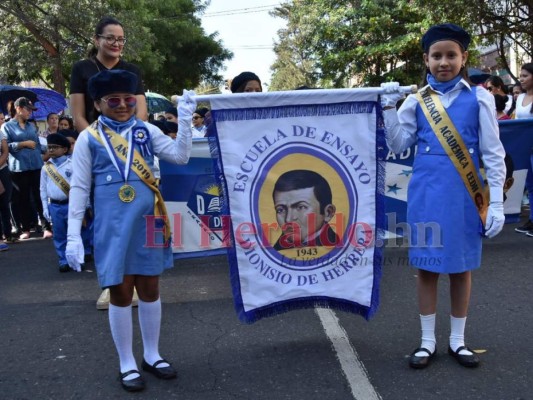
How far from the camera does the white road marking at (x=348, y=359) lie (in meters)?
3.23

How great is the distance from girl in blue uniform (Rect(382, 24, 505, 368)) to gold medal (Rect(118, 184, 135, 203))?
152cm

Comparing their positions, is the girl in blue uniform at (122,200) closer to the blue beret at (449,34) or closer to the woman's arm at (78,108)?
the woman's arm at (78,108)

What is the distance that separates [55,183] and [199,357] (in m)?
3.81

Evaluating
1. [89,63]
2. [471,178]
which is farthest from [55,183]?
[471,178]

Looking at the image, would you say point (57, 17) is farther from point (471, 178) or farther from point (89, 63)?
point (471, 178)

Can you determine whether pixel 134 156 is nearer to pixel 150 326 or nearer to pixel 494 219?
pixel 150 326

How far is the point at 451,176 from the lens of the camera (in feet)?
11.3

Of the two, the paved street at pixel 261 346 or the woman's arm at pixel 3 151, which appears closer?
Result: the paved street at pixel 261 346

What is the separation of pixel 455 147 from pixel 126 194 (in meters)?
1.82

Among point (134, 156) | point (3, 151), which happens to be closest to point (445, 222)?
point (134, 156)

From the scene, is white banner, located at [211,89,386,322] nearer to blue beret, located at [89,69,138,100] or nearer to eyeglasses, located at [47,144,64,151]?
blue beret, located at [89,69,138,100]

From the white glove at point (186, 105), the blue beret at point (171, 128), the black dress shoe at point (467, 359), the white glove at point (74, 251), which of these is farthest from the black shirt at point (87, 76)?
the blue beret at point (171, 128)

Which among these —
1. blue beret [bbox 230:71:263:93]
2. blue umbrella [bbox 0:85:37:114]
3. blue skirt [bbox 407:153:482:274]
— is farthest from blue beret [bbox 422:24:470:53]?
blue umbrella [bbox 0:85:37:114]

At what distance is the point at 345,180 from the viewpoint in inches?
145
